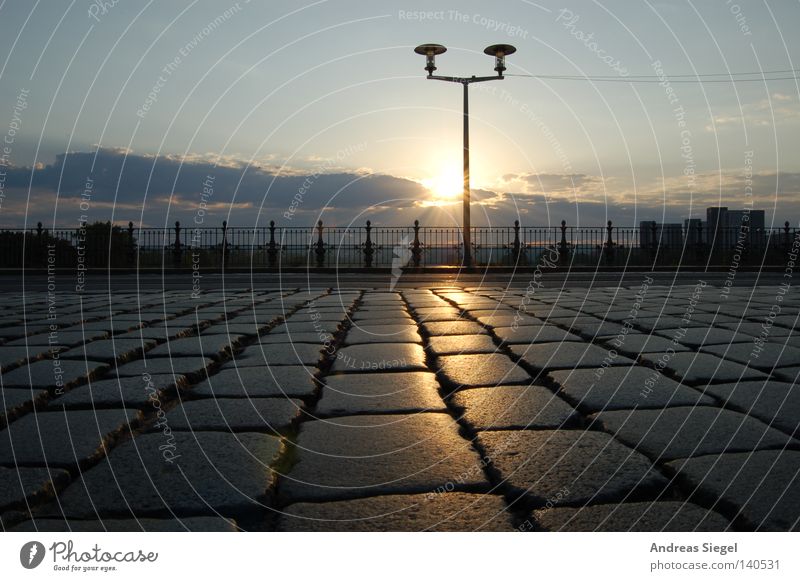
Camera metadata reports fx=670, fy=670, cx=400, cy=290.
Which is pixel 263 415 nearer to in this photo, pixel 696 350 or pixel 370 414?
pixel 370 414

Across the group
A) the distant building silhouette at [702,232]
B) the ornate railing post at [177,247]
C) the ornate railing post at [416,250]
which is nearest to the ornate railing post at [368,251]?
the ornate railing post at [416,250]

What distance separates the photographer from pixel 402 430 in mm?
2283

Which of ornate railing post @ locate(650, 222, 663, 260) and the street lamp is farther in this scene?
ornate railing post @ locate(650, 222, 663, 260)

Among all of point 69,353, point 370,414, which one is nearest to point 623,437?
point 370,414

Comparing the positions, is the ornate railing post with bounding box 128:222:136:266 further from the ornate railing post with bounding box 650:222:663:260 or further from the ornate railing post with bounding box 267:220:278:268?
the ornate railing post with bounding box 650:222:663:260

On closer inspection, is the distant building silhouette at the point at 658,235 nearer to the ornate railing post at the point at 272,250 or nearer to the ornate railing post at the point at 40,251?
the ornate railing post at the point at 272,250
